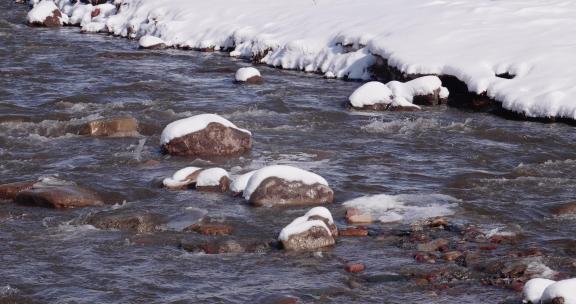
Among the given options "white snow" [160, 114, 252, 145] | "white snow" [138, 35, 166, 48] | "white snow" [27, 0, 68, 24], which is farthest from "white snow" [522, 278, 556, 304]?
"white snow" [27, 0, 68, 24]

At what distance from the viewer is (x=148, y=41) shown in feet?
76.5

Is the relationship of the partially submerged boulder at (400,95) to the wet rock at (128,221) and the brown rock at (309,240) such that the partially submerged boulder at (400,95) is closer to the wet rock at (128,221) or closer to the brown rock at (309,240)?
the wet rock at (128,221)

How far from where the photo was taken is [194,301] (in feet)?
24.6

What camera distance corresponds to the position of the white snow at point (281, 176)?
33.7ft

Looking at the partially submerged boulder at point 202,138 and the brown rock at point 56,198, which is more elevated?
the partially submerged boulder at point 202,138

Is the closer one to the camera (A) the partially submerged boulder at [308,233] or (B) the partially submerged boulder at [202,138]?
(A) the partially submerged boulder at [308,233]

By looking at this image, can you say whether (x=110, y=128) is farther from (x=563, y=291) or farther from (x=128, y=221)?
(x=563, y=291)

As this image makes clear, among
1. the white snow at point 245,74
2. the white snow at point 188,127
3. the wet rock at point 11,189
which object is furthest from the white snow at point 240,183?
the white snow at point 245,74

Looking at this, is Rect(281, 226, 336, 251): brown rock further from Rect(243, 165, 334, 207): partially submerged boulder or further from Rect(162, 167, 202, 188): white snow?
Rect(162, 167, 202, 188): white snow

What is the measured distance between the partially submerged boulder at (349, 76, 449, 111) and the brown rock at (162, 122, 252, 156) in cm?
385

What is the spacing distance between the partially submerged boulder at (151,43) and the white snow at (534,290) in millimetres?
17280

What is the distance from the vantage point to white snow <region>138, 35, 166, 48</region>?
2328cm

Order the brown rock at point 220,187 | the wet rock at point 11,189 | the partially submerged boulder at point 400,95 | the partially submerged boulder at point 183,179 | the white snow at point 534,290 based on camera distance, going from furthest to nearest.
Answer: the partially submerged boulder at point 400,95 → the partially submerged boulder at point 183,179 → the brown rock at point 220,187 → the wet rock at point 11,189 → the white snow at point 534,290

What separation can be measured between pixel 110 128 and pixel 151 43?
9.85 meters
